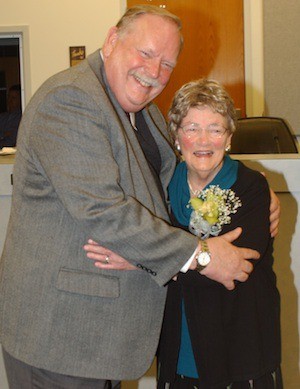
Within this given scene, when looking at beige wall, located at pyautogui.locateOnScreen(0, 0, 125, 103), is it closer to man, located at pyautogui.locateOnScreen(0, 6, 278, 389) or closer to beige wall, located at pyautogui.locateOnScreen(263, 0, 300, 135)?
beige wall, located at pyautogui.locateOnScreen(263, 0, 300, 135)

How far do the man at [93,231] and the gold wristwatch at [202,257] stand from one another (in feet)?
0.05

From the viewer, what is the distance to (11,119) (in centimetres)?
652

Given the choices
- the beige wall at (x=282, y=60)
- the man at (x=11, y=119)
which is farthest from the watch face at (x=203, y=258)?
the beige wall at (x=282, y=60)

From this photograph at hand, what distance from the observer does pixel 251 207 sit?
1.88 meters

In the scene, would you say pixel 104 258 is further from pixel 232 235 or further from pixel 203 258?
pixel 232 235

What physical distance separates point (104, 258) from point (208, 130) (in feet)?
1.88

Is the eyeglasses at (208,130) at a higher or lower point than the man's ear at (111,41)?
lower

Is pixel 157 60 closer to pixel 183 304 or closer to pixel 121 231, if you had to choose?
pixel 121 231

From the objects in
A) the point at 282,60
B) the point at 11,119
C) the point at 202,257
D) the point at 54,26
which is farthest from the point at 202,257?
the point at 54,26

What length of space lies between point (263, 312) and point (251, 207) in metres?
0.32

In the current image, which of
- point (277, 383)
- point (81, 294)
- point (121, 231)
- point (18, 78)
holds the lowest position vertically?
point (277, 383)

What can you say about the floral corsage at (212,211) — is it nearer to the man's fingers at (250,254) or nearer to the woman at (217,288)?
the woman at (217,288)

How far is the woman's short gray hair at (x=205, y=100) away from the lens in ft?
6.31

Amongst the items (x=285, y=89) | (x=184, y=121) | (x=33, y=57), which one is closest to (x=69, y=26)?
(x=33, y=57)
